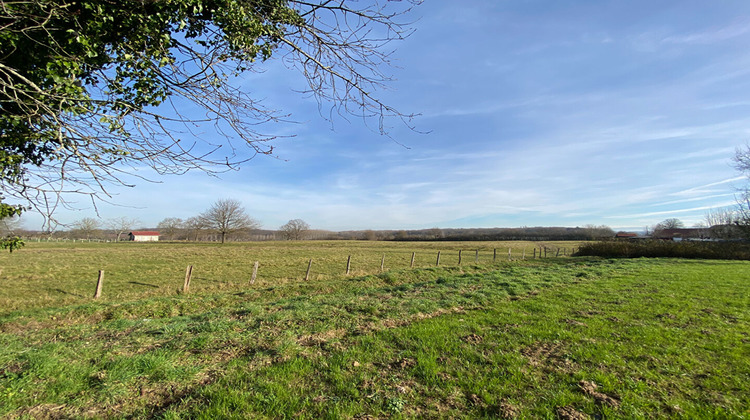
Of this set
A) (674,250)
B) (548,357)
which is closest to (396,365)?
(548,357)

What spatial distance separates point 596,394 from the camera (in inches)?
145

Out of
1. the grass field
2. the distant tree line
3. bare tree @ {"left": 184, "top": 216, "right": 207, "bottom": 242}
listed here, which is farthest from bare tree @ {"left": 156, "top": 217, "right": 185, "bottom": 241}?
the grass field

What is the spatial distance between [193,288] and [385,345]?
548 inches

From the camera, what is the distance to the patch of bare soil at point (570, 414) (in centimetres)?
321

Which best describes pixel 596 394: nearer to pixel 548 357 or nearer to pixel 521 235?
pixel 548 357

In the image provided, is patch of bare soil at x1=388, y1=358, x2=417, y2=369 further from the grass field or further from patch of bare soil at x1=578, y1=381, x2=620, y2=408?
patch of bare soil at x1=578, y1=381, x2=620, y2=408

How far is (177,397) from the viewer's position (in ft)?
11.5

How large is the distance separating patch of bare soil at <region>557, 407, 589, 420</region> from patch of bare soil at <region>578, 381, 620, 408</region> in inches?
18.6

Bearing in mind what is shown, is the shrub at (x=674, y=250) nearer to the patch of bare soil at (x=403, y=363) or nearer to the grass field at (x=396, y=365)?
the grass field at (x=396, y=365)

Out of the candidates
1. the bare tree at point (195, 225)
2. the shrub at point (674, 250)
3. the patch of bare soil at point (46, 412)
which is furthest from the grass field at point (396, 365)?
the bare tree at point (195, 225)

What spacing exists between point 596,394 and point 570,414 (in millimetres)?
720

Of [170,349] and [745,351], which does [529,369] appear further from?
[170,349]

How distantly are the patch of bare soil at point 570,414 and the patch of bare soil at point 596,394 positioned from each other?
47cm

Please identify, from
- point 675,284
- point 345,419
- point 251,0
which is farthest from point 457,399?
point 675,284
